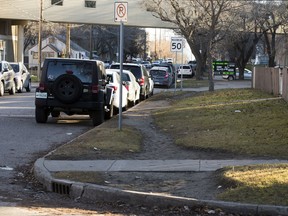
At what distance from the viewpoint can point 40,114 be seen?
1573cm

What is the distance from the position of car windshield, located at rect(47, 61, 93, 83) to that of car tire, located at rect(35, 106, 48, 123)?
0.99 meters

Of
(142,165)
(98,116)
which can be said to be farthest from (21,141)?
(142,165)

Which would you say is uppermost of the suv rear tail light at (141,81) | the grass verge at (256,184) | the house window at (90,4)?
the house window at (90,4)

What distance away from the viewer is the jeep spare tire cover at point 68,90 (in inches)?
587

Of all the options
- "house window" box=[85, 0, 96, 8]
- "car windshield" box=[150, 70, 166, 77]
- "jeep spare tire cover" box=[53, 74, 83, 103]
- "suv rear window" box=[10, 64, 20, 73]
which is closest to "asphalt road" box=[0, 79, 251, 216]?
"jeep spare tire cover" box=[53, 74, 83, 103]

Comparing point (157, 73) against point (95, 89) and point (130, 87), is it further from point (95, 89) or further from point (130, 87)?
point (95, 89)

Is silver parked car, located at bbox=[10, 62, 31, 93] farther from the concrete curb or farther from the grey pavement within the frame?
the concrete curb

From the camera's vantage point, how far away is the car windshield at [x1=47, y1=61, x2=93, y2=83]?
15.2 meters

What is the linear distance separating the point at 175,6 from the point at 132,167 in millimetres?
27851

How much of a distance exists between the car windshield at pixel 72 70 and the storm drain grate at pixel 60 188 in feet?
24.7

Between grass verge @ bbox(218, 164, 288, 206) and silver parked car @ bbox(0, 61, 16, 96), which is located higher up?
silver parked car @ bbox(0, 61, 16, 96)

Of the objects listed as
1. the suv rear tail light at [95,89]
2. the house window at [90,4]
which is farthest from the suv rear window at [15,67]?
the house window at [90,4]

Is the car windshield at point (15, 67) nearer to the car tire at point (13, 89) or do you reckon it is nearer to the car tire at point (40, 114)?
the car tire at point (13, 89)

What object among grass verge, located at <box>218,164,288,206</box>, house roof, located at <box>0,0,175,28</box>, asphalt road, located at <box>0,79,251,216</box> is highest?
house roof, located at <box>0,0,175,28</box>
